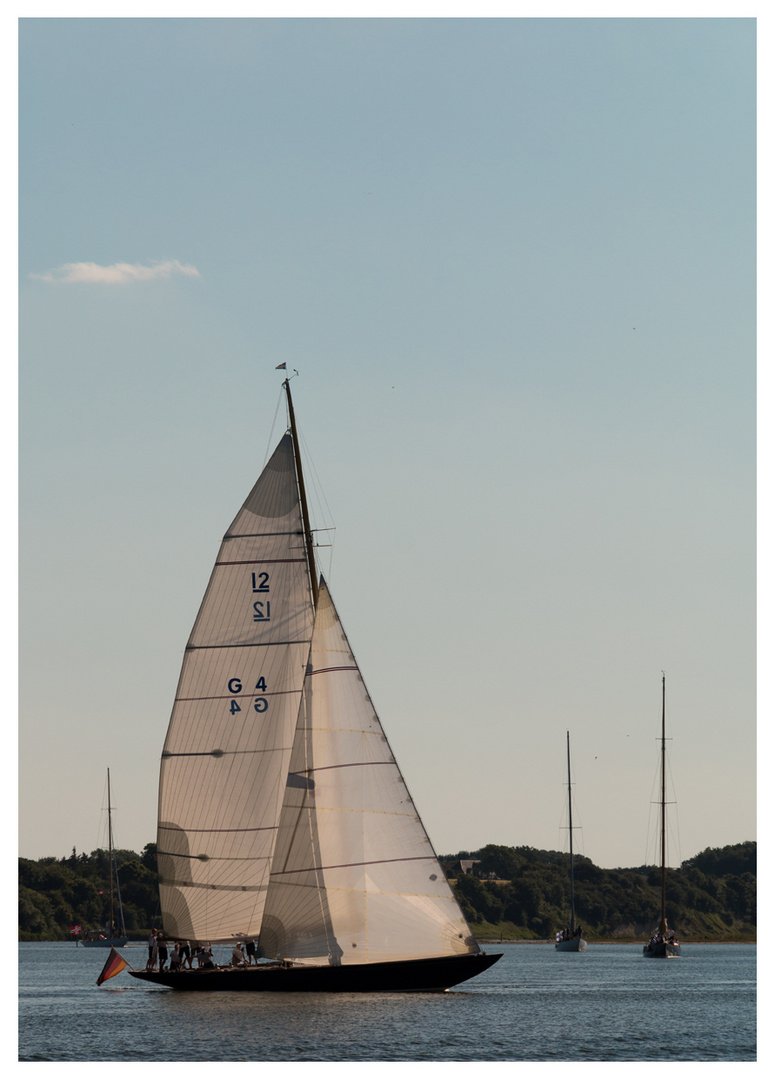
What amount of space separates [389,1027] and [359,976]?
4.96m

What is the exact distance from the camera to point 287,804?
52719 millimetres

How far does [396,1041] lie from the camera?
44188 mm

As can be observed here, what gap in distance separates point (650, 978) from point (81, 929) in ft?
317

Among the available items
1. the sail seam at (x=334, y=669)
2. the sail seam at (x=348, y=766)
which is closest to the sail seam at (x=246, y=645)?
the sail seam at (x=334, y=669)

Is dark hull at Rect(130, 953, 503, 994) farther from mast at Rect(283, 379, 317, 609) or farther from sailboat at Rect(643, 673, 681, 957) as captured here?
sailboat at Rect(643, 673, 681, 957)

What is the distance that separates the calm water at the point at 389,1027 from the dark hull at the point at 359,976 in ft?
1.38

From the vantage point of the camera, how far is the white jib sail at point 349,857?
51.4 m

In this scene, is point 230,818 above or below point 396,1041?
above

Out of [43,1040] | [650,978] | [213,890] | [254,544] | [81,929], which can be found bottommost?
[81,929]

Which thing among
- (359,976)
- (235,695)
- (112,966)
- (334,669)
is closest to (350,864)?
(359,976)
